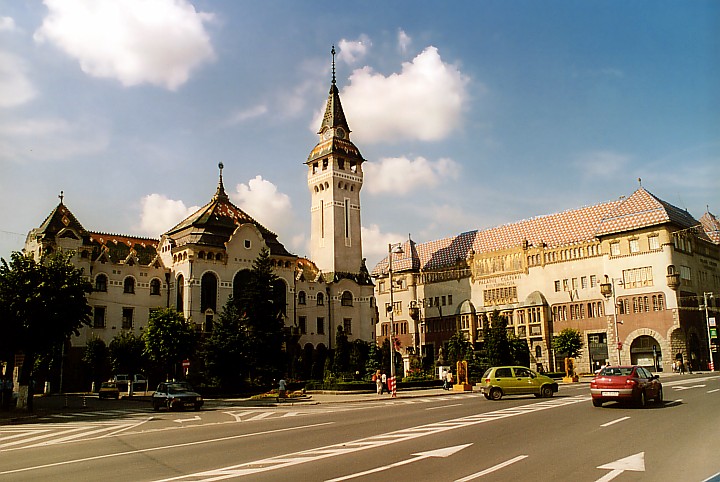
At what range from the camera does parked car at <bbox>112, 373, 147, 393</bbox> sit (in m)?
50.7

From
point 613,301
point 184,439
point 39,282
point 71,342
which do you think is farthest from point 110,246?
point 613,301

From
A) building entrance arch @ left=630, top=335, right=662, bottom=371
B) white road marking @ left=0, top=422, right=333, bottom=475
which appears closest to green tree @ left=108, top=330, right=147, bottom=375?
white road marking @ left=0, top=422, right=333, bottom=475

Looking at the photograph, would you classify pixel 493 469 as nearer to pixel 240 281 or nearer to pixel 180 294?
pixel 180 294

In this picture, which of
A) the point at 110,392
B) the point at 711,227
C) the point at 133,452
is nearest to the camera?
the point at 133,452

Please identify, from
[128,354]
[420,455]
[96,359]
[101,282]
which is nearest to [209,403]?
[128,354]

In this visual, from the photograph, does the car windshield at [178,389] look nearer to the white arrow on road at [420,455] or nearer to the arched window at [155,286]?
the white arrow on road at [420,455]

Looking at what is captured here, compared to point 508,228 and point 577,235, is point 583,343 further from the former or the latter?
point 508,228

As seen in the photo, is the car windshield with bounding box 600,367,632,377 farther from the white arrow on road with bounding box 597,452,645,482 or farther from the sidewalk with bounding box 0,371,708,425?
the sidewalk with bounding box 0,371,708,425

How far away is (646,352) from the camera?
226ft

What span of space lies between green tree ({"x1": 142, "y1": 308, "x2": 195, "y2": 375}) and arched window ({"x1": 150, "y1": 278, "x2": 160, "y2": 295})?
46.1 feet

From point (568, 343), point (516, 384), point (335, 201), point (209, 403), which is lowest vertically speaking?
point (209, 403)

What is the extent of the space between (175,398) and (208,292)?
31.2 metres

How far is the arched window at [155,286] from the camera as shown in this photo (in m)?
62.8

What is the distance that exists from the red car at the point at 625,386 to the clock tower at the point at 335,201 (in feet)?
178
